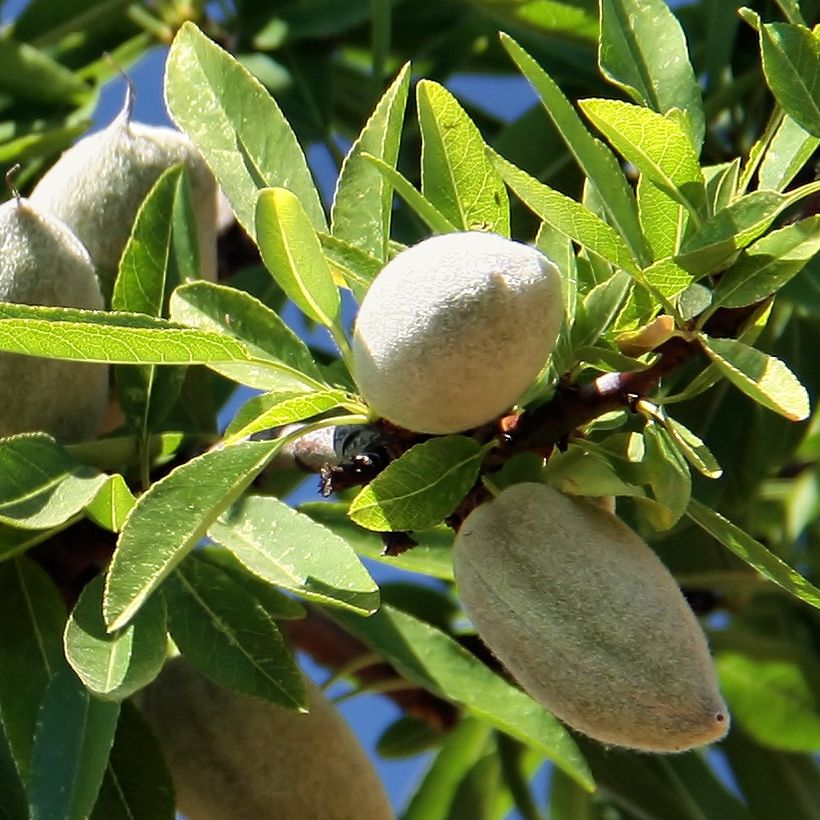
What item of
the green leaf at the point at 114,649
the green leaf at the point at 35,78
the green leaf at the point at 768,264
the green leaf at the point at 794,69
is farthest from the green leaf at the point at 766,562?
the green leaf at the point at 35,78

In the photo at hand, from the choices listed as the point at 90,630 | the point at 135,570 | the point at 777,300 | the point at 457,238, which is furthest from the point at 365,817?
the point at 777,300

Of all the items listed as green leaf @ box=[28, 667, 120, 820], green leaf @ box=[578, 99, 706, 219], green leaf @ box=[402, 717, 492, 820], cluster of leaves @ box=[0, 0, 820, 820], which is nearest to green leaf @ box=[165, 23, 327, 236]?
cluster of leaves @ box=[0, 0, 820, 820]

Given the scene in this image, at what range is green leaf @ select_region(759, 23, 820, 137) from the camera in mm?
931

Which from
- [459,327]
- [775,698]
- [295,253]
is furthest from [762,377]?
[775,698]

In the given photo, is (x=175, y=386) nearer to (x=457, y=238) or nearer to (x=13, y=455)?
(x=13, y=455)

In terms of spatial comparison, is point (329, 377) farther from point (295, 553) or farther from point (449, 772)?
point (449, 772)

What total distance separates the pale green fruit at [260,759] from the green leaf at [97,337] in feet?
1.26

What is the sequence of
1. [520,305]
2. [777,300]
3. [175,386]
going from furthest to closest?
[777,300] → [175,386] → [520,305]

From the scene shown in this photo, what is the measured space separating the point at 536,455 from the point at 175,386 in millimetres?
340

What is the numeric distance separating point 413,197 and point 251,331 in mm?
127

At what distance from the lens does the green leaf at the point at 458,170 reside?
0.97 m

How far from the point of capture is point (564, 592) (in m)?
0.86

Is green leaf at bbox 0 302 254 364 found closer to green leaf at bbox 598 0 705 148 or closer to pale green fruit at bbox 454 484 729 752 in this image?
pale green fruit at bbox 454 484 729 752

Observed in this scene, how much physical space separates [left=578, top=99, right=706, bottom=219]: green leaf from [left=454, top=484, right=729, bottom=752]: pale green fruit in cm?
19
